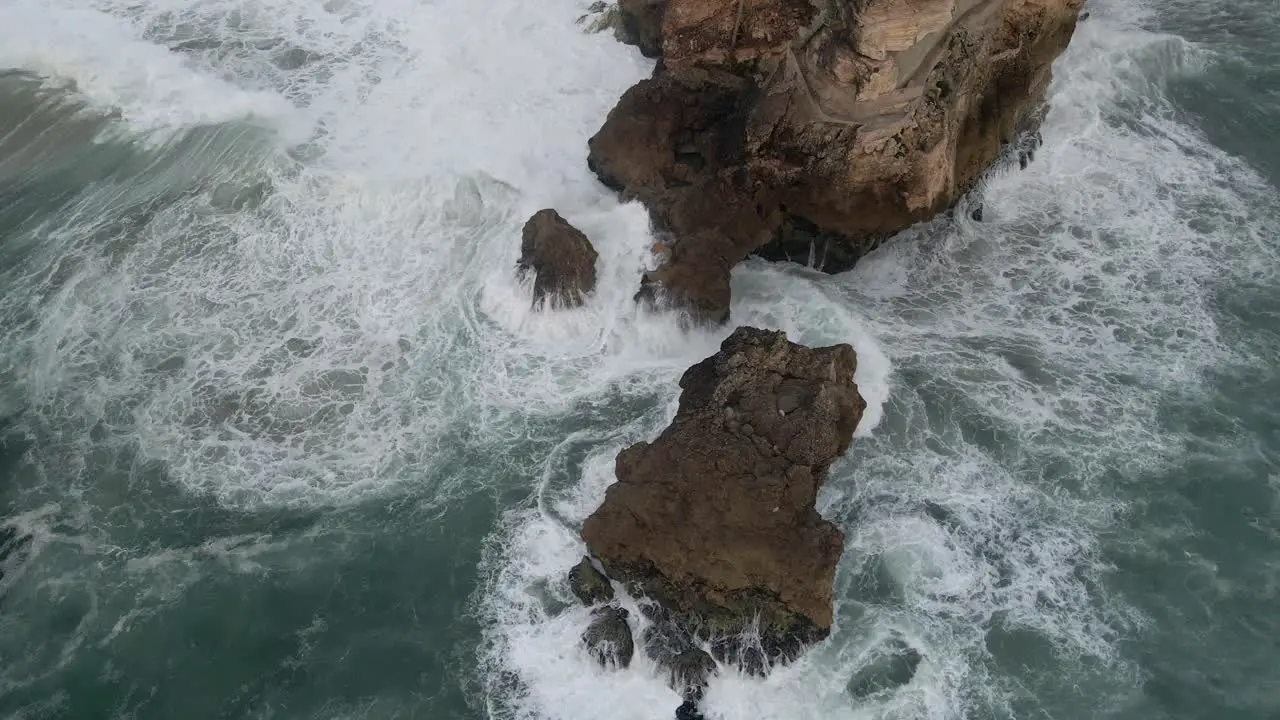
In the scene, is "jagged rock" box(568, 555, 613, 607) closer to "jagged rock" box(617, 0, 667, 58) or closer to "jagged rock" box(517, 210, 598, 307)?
"jagged rock" box(517, 210, 598, 307)

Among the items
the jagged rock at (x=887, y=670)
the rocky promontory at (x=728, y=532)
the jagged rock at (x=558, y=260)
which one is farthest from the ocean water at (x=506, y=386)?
the rocky promontory at (x=728, y=532)

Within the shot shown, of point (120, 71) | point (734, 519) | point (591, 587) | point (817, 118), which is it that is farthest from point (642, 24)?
point (591, 587)

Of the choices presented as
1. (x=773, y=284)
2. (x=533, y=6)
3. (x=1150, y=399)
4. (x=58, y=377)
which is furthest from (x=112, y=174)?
(x=1150, y=399)

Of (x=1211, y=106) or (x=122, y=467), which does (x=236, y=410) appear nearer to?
(x=122, y=467)

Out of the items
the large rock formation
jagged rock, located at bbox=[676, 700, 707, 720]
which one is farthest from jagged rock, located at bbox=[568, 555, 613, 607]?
the large rock formation

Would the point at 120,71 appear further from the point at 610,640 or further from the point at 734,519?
the point at 734,519
